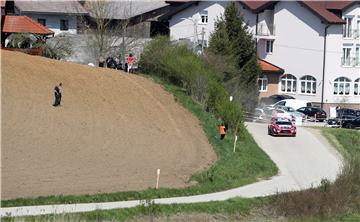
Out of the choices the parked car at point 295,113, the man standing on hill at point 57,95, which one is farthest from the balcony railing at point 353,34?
the man standing on hill at point 57,95

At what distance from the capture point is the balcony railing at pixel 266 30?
7494 centimetres

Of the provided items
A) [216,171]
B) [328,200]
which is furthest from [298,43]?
[328,200]

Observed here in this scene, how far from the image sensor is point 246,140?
45.6 meters

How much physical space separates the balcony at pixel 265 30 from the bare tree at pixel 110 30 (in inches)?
422

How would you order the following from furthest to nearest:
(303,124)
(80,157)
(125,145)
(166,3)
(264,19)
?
1. (166,3)
2. (264,19)
3. (303,124)
4. (125,145)
5. (80,157)

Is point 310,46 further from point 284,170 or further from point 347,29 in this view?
point 284,170

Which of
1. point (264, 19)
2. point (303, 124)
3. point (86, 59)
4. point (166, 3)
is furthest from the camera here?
point (166, 3)

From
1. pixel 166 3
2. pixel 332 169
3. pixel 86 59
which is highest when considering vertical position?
pixel 166 3

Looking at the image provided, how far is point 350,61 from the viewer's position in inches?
2867

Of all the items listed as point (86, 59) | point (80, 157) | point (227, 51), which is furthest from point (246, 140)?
point (86, 59)

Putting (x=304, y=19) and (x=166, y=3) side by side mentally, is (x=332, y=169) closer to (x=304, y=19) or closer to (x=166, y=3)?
(x=304, y=19)

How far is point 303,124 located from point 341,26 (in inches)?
680

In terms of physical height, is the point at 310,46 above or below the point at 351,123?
above

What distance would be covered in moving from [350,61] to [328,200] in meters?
42.0
